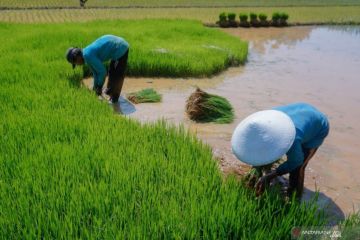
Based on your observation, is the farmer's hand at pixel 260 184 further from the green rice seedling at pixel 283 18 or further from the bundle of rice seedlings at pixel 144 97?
the green rice seedling at pixel 283 18

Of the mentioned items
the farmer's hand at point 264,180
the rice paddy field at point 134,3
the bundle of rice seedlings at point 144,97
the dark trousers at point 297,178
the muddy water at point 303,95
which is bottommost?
the muddy water at point 303,95

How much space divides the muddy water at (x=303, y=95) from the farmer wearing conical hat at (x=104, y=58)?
17.3 inches

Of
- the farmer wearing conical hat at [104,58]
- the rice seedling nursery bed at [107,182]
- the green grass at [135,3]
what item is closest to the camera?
the rice seedling nursery bed at [107,182]

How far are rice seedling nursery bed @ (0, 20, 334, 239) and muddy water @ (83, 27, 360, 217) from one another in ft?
2.08

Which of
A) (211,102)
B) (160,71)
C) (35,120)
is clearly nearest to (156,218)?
(35,120)

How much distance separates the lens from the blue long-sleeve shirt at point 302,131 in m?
2.29

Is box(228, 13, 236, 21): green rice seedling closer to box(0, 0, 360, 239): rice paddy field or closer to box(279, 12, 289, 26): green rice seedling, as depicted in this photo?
box(279, 12, 289, 26): green rice seedling

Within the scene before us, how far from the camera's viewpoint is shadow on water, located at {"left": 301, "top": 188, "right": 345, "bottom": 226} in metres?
2.74

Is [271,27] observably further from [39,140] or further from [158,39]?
[39,140]

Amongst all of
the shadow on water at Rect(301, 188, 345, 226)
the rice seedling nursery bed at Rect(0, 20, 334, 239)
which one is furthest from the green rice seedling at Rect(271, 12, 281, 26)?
the shadow on water at Rect(301, 188, 345, 226)

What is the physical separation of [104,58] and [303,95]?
3040 millimetres

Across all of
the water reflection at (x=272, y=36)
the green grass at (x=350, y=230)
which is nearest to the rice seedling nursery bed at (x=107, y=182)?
the green grass at (x=350, y=230)

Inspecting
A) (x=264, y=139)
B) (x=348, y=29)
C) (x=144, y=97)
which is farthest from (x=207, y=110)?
(x=348, y=29)

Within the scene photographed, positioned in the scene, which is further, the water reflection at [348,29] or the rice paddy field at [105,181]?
the water reflection at [348,29]
